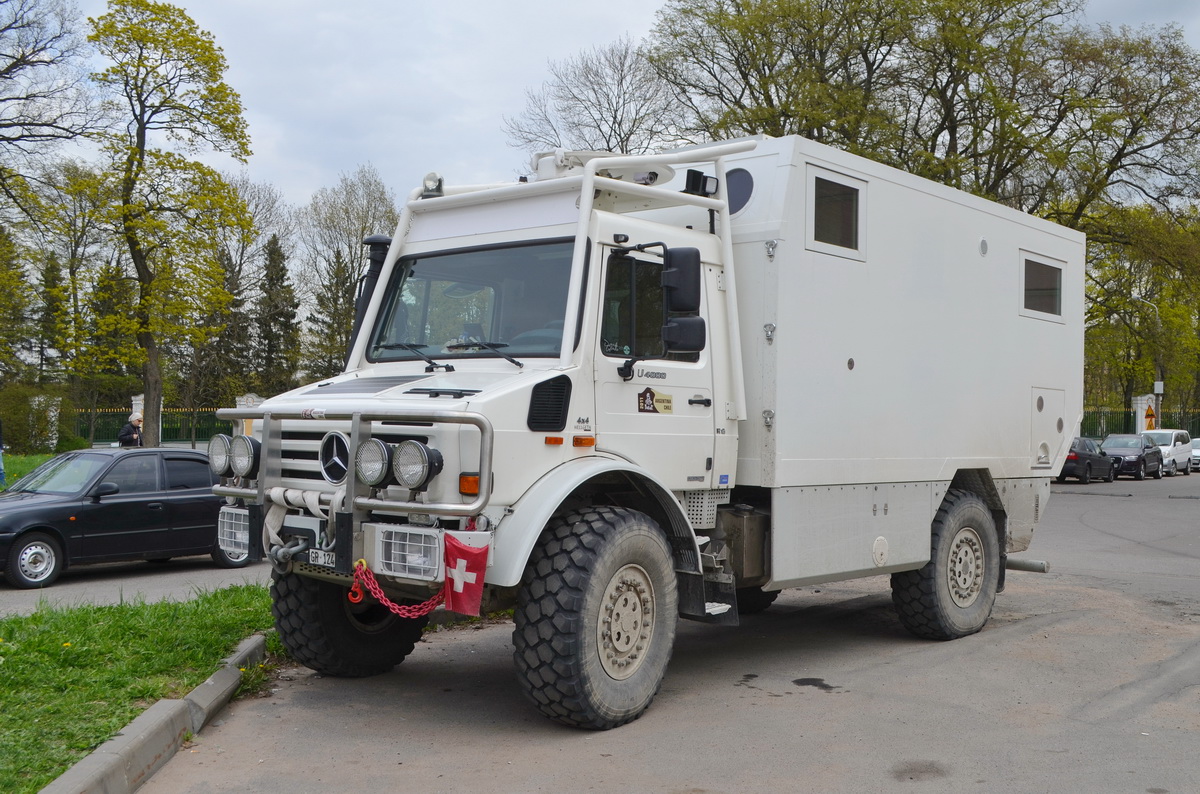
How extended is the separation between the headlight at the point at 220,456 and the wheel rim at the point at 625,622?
237cm

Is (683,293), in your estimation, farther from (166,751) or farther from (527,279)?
(166,751)

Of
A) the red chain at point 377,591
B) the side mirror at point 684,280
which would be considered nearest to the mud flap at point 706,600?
the red chain at point 377,591

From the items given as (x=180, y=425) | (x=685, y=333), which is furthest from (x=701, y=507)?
(x=180, y=425)

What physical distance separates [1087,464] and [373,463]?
32642 mm

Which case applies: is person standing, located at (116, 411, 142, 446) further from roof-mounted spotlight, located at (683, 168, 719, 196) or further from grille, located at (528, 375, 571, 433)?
grille, located at (528, 375, 571, 433)

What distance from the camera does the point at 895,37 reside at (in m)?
30.6

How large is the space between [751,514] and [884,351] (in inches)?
67.4

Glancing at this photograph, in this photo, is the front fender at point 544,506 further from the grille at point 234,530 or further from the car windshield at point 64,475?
the car windshield at point 64,475

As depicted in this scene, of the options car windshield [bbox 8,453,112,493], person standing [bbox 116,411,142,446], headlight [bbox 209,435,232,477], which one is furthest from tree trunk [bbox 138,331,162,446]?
headlight [bbox 209,435,232,477]

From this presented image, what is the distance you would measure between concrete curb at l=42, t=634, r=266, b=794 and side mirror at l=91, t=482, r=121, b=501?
6.30 metres

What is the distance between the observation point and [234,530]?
6348mm

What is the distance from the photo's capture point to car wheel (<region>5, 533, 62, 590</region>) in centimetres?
1143

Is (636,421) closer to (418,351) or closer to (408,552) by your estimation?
(418,351)

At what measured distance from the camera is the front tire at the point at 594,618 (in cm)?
563
